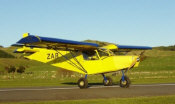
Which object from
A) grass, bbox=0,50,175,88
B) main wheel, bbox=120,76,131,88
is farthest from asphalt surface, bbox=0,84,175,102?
grass, bbox=0,50,175,88

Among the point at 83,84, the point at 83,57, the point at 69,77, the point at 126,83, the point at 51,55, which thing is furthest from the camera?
the point at 69,77

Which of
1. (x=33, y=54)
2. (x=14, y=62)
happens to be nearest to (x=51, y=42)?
(x=33, y=54)

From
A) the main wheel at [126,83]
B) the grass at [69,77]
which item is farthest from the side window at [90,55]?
the grass at [69,77]

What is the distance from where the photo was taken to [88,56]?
66.5 feet

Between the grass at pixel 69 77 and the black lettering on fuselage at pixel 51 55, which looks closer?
the black lettering on fuselage at pixel 51 55

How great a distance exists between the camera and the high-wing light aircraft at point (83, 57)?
699 inches

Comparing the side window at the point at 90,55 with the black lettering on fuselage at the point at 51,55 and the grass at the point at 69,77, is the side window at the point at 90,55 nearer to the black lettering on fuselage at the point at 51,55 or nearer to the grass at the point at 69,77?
the black lettering on fuselage at the point at 51,55

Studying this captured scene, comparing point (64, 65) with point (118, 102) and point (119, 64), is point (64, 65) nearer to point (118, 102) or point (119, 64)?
point (119, 64)

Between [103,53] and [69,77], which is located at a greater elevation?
[103,53]

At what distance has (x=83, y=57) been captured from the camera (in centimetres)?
2027

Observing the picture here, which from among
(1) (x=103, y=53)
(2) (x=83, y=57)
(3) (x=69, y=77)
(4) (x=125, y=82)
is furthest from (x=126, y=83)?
(3) (x=69, y=77)

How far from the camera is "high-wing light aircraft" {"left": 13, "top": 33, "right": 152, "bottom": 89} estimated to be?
17.8 m

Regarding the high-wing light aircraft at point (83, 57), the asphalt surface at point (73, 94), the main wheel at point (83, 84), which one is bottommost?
the asphalt surface at point (73, 94)

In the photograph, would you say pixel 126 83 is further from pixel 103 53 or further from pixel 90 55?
pixel 90 55
